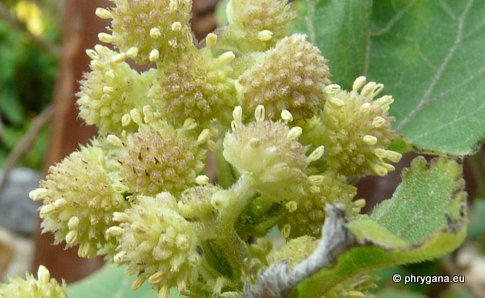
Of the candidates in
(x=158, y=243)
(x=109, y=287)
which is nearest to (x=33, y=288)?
(x=158, y=243)

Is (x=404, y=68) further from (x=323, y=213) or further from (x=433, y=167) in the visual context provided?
(x=323, y=213)

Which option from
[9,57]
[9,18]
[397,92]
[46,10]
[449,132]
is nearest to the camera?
[449,132]

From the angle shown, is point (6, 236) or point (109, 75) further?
point (6, 236)

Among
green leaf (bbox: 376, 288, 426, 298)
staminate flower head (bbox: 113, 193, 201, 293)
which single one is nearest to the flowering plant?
staminate flower head (bbox: 113, 193, 201, 293)

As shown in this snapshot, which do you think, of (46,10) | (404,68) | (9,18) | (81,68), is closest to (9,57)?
(46,10)

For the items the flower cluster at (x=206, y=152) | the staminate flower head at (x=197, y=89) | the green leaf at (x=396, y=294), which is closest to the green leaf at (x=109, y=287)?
the flower cluster at (x=206, y=152)

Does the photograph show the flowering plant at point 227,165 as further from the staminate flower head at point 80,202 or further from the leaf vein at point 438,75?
the leaf vein at point 438,75
